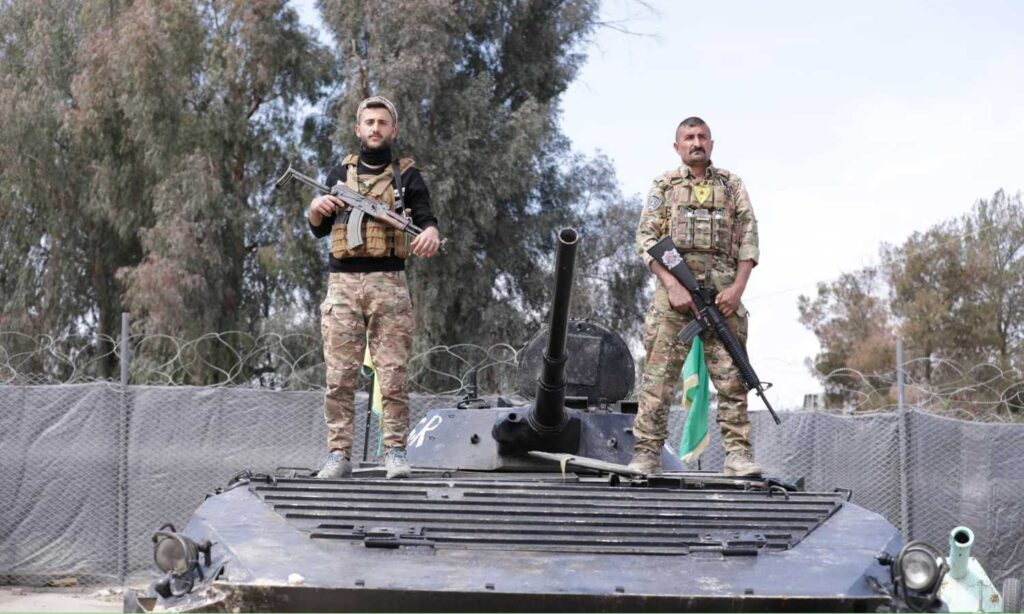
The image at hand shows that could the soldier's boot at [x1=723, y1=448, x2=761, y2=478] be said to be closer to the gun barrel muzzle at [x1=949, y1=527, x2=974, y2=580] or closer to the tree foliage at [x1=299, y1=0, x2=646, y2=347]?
the gun barrel muzzle at [x1=949, y1=527, x2=974, y2=580]

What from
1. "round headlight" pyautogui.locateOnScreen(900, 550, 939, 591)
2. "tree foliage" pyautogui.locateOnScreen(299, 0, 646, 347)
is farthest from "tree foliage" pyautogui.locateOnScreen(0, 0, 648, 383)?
"round headlight" pyautogui.locateOnScreen(900, 550, 939, 591)

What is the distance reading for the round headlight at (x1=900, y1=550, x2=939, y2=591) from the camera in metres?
5.11

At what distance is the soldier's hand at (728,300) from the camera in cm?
691

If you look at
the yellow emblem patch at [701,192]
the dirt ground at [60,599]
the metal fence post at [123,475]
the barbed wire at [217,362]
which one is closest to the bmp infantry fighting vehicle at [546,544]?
the yellow emblem patch at [701,192]

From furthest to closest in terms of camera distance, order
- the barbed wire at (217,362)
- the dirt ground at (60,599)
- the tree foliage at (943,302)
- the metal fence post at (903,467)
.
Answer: the tree foliage at (943,302) → the barbed wire at (217,362) → the metal fence post at (903,467) → the dirt ground at (60,599)

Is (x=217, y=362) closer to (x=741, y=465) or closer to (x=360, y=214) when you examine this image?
(x=360, y=214)

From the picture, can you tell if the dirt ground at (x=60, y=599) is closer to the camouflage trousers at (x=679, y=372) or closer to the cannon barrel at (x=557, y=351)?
the cannon barrel at (x=557, y=351)

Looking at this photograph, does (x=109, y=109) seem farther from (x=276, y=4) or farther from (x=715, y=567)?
(x=715, y=567)

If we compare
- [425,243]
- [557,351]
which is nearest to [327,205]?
[425,243]

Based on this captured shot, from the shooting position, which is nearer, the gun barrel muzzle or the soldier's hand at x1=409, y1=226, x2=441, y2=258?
the gun barrel muzzle

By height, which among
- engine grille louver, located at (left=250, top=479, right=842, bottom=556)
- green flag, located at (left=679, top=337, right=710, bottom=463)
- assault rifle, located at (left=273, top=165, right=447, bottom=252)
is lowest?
engine grille louver, located at (left=250, top=479, right=842, bottom=556)

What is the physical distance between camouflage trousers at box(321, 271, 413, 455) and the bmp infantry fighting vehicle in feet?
1.16

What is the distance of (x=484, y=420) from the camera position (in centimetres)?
724

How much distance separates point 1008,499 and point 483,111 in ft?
45.9
